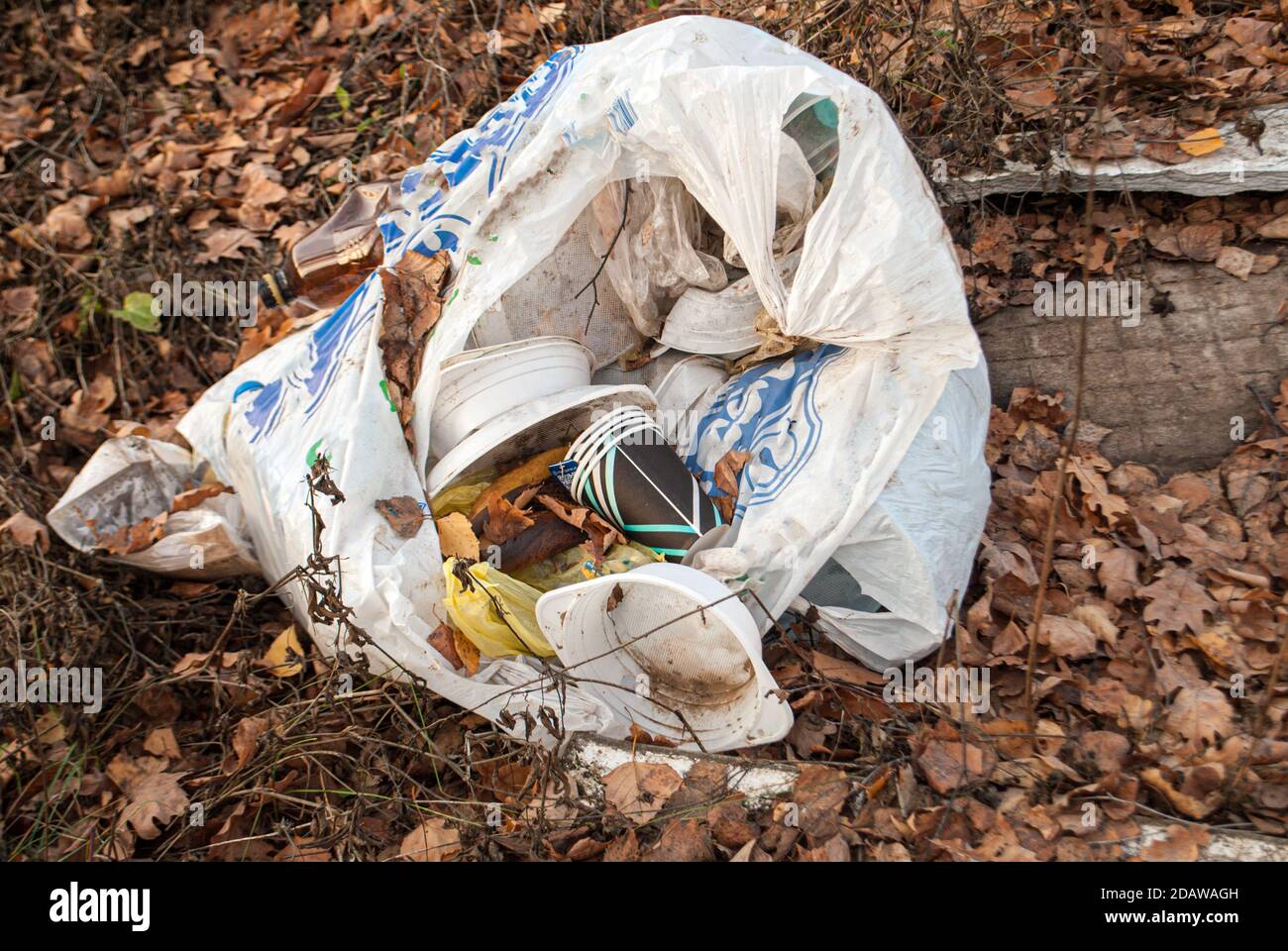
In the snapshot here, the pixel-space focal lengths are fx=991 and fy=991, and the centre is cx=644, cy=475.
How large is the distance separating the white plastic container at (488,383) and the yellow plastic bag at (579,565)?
38cm

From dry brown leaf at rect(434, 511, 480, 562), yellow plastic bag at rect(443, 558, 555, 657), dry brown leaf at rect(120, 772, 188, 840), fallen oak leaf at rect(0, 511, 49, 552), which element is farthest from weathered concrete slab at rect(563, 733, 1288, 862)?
fallen oak leaf at rect(0, 511, 49, 552)

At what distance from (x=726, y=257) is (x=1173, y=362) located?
1.30 meters

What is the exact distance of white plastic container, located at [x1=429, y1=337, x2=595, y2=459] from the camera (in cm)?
243

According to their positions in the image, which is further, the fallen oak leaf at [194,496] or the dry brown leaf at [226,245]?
the dry brown leaf at [226,245]

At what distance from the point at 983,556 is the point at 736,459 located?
2.25 ft

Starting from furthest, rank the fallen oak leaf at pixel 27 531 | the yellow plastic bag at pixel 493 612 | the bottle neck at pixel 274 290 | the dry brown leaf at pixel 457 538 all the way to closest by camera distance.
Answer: the bottle neck at pixel 274 290, the fallen oak leaf at pixel 27 531, the dry brown leaf at pixel 457 538, the yellow plastic bag at pixel 493 612

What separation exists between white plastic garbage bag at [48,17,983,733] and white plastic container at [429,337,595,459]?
0.05 m

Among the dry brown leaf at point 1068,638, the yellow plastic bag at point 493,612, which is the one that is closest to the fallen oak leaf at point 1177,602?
the dry brown leaf at point 1068,638

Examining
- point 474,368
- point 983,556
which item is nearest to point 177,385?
point 474,368

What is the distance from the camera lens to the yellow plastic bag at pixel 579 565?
2.40 metres

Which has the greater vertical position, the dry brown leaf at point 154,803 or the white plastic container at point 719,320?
the white plastic container at point 719,320

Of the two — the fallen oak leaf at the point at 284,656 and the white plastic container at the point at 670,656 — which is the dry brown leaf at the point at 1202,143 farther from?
the fallen oak leaf at the point at 284,656

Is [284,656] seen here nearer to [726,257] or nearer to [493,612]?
[493,612]

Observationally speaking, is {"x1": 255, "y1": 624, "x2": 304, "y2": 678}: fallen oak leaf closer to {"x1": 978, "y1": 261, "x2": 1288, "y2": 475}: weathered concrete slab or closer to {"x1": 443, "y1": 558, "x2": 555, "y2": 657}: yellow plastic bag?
{"x1": 443, "y1": 558, "x2": 555, "y2": 657}: yellow plastic bag
